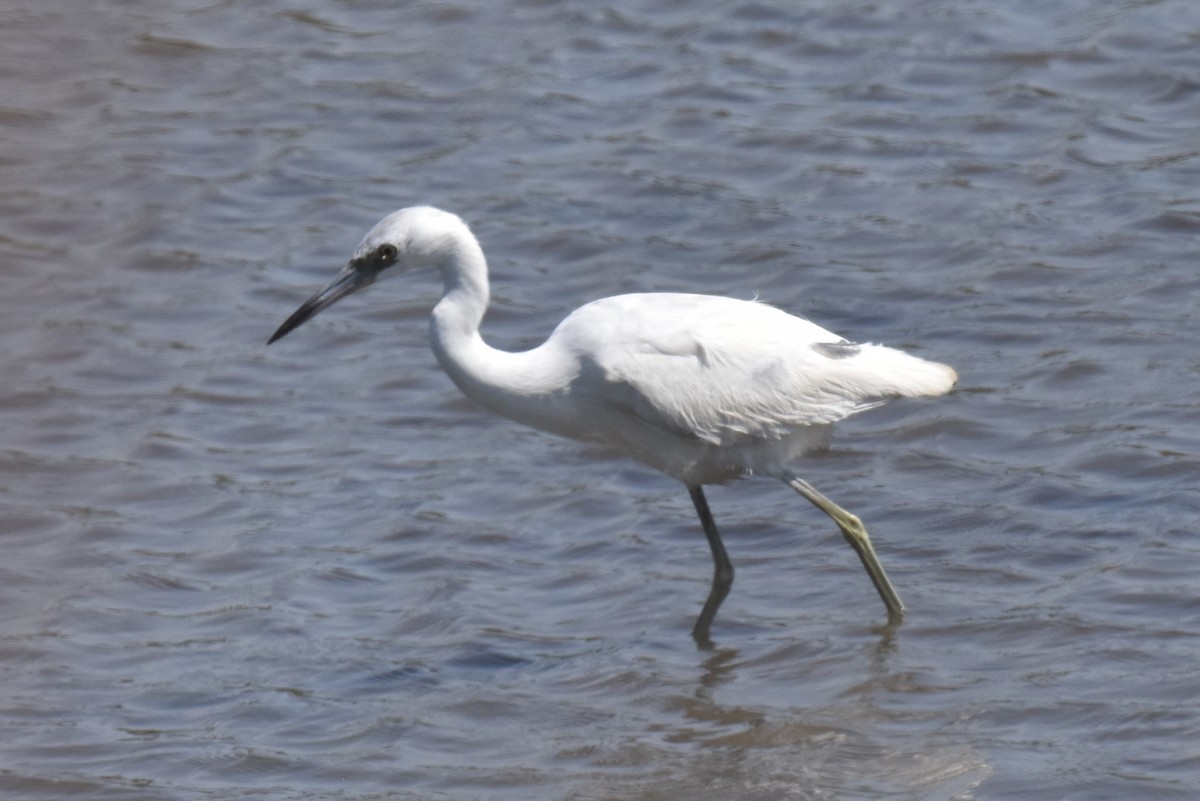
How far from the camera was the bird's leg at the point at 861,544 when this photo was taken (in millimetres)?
7023

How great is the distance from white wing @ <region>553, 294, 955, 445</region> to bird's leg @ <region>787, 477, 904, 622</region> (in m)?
0.25

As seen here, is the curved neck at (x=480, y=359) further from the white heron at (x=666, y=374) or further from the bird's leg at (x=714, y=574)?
the bird's leg at (x=714, y=574)

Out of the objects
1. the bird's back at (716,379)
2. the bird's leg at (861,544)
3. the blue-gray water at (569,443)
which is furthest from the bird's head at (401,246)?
the bird's leg at (861,544)

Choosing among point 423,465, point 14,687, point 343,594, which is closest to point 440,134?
point 423,465

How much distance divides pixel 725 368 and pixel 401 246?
3.93 feet

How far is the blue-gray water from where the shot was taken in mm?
6320

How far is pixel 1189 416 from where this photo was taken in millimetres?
8305

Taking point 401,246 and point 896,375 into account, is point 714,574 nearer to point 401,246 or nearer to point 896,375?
point 896,375

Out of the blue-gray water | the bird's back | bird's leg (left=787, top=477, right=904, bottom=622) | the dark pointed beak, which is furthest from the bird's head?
bird's leg (left=787, top=477, right=904, bottom=622)

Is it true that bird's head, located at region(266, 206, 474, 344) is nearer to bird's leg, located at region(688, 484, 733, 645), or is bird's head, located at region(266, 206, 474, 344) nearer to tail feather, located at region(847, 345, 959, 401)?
bird's leg, located at region(688, 484, 733, 645)

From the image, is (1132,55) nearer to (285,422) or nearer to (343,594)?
(285,422)

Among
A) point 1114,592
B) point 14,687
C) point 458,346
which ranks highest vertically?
point 458,346

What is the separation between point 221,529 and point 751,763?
278 cm

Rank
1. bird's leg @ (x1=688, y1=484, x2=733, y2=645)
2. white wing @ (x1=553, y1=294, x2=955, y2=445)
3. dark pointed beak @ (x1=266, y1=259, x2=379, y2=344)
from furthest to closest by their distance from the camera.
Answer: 1. bird's leg @ (x1=688, y1=484, x2=733, y2=645)
2. dark pointed beak @ (x1=266, y1=259, x2=379, y2=344)
3. white wing @ (x1=553, y1=294, x2=955, y2=445)
